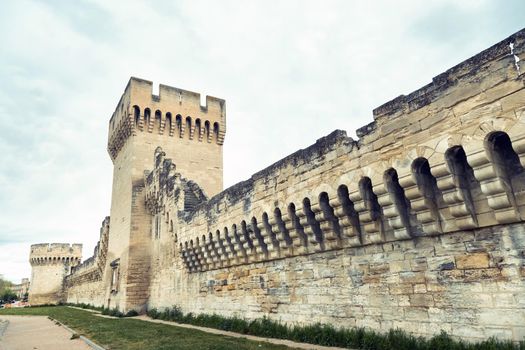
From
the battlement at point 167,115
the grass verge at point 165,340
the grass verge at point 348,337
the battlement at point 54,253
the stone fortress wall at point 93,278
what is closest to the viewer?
the grass verge at point 348,337

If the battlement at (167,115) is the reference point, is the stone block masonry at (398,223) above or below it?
below

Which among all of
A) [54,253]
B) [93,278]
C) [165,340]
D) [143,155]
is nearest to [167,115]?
[143,155]

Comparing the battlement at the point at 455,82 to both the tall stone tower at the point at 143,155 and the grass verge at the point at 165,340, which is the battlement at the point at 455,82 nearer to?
the grass verge at the point at 165,340

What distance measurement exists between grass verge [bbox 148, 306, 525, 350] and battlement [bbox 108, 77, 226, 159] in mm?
12349

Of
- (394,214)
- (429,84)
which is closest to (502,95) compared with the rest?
(429,84)

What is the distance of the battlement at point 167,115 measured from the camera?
2070 centimetres

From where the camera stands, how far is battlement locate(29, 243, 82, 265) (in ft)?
145

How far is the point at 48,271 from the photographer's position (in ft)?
145

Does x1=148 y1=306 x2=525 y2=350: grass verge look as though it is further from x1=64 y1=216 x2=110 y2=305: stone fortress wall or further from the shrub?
x1=64 y1=216 x2=110 y2=305: stone fortress wall

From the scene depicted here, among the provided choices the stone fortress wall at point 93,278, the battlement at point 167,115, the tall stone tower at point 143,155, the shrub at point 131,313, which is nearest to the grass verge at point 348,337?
the shrub at point 131,313

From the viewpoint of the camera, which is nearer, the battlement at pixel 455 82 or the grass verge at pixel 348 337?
the battlement at pixel 455 82

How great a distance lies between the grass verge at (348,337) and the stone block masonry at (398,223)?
16 centimetres

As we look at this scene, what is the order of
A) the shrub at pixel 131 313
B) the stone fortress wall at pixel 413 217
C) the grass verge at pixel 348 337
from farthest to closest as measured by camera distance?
the shrub at pixel 131 313
the grass verge at pixel 348 337
the stone fortress wall at pixel 413 217

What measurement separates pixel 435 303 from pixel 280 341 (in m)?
3.63
